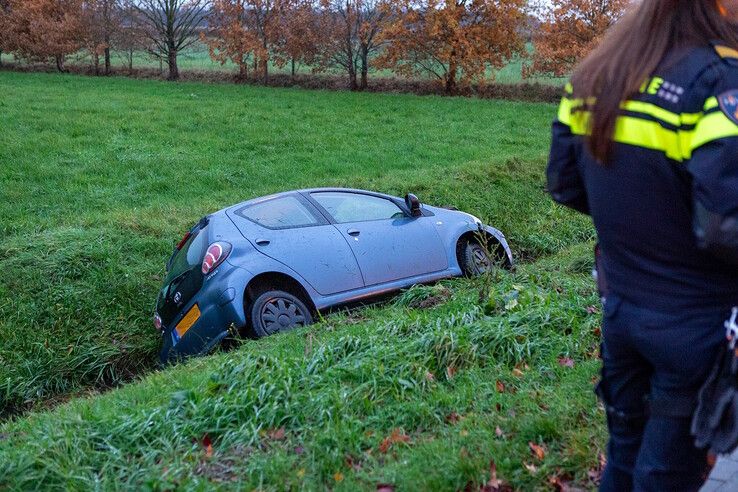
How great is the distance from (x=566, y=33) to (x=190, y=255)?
25.2 meters

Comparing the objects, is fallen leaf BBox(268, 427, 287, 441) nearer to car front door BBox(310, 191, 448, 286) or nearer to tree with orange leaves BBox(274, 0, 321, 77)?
car front door BBox(310, 191, 448, 286)

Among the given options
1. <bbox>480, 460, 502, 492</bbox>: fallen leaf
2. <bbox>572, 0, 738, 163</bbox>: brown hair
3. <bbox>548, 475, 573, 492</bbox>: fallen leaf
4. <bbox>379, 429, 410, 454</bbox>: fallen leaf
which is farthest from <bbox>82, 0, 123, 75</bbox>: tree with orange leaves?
<bbox>572, 0, 738, 163</bbox>: brown hair

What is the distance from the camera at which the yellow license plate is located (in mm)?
7199

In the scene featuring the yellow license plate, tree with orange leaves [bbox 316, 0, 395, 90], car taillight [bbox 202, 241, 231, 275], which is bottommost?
the yellow license plate

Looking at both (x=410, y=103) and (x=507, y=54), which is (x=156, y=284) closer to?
(x=410, y=103)

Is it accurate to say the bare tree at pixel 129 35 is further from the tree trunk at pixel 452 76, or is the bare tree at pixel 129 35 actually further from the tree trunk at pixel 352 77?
the tree trunk at pixel 452 76

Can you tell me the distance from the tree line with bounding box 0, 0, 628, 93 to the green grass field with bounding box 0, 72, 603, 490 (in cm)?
1095

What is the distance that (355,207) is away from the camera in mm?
8445

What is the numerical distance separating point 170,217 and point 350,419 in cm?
759

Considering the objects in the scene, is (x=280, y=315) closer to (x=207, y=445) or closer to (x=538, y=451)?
(x=207, y=445)

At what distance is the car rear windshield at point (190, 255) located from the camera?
24.6 feet

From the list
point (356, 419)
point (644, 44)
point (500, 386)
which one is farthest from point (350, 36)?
point (644, 44)

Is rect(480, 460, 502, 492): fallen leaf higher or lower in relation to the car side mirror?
lower

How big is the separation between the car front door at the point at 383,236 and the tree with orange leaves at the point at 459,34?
69.2 feet
